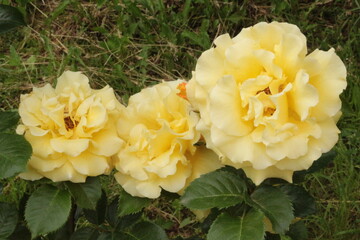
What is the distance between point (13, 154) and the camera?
0.96 metres

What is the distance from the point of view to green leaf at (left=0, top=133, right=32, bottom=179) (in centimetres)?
94

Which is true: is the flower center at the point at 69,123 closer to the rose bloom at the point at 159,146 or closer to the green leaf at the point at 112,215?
the rose bloom at the point at 159,146

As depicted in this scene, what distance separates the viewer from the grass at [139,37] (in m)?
2.69

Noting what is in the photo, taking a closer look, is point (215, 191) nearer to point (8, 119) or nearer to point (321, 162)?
point (321, 162)

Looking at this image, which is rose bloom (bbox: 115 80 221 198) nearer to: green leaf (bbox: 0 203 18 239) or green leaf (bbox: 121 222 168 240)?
green leaf (bbox: 121 222 168 240)

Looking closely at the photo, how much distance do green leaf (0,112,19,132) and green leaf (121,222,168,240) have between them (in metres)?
0.30

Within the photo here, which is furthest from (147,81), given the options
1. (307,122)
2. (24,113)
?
(307,122)

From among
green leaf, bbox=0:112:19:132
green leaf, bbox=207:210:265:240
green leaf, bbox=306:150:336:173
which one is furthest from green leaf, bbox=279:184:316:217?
green leaf, bbox=0:112:19:132

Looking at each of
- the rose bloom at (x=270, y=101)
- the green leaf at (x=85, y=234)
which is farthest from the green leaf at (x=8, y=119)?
the rose bloom at (x=270, y=101)

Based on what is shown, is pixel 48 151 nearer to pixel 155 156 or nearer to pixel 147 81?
pixel 155 156

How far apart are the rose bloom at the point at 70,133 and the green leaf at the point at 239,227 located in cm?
21

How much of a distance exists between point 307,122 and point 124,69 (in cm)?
197

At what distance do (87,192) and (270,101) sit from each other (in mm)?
353

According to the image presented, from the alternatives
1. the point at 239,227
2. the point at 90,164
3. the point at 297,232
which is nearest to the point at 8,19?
the point at 90,164
